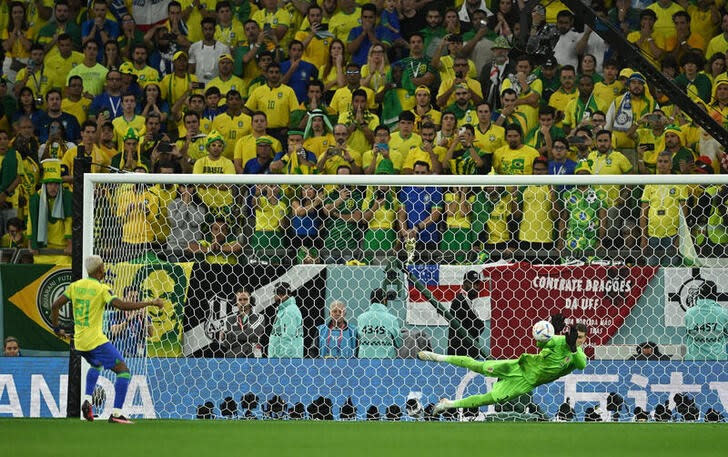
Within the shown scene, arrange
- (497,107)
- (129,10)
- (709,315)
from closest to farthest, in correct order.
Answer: (709,315), (497,107), (129,10)

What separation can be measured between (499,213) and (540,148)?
7.60 feet

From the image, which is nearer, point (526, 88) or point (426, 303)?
point (426, 303)

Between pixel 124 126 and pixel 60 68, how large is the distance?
7.10 ft

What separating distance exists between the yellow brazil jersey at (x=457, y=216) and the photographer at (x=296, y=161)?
2.52m

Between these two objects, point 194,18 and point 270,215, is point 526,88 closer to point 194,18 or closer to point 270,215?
point 270,215

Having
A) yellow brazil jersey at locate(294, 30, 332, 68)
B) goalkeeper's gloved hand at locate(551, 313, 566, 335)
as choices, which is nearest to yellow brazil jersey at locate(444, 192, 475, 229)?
goalkeeper's gloved hand at locate(551, 313, 566, 335)

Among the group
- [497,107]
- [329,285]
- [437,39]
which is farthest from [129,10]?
[329,285]

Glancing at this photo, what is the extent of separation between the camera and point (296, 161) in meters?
16.0

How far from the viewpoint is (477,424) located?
11.9m

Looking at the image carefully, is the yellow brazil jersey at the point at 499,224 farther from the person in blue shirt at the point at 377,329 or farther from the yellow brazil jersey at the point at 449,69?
the yellow brazil jersey at the point at 449,69

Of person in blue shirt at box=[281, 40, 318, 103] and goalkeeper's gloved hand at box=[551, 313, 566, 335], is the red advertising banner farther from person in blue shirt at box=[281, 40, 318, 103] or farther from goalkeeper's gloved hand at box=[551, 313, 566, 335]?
person in blue shirt at box=[281, 40, 318, 103]

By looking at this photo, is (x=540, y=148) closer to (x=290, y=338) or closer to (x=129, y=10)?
(x=290, y=338)

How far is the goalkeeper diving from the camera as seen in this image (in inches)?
444

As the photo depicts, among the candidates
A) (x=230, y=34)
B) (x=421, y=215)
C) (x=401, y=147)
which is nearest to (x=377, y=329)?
(x=421, y=215)
